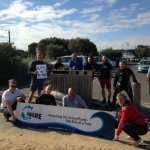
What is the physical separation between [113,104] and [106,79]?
101 cm

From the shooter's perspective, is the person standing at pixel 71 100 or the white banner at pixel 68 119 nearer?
the white banner at pixel 68 119

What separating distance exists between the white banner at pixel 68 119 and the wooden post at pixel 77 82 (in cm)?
255

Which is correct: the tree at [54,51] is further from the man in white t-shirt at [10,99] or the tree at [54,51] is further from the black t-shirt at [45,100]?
the black t-shirt at [45,100]

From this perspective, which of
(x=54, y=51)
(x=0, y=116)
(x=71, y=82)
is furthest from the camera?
(x=54, y=51)

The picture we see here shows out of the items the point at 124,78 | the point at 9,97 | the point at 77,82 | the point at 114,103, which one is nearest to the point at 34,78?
the point at 77,82

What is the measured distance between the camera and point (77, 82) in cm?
1064

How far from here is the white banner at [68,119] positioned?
748cm

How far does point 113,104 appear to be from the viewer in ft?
35.7

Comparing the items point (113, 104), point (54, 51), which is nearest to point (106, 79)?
point (113, 104)

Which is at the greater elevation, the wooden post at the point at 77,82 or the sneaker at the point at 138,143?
the wooden post at the point at 77,82

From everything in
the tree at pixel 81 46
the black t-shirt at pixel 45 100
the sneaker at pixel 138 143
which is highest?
the tree at pixel 81 46

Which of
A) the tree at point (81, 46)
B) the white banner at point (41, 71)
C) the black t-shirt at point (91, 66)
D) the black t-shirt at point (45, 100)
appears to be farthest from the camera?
the tree at point (81, 46)

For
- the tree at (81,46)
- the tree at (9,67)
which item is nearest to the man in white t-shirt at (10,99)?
the tree at (9,67)

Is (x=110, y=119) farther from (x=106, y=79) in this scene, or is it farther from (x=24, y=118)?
(x=106, y=79)
